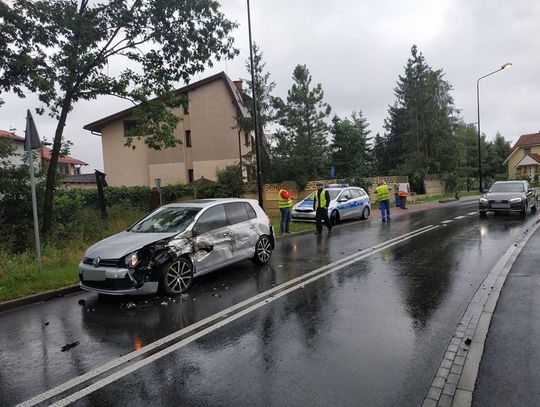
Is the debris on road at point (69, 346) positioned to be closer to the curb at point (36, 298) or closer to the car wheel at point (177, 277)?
the car wheel at point (177, 277)

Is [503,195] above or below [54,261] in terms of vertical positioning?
above

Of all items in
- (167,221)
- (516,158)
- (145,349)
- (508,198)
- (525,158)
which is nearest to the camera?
(145,349)

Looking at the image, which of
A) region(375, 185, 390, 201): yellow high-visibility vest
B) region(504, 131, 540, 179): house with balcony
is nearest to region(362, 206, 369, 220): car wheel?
region(375, 185, 390, 201): yellow high-visibility vest

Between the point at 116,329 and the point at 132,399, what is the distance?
78.4 inches

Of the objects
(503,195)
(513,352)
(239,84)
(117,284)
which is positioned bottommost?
(513,352)

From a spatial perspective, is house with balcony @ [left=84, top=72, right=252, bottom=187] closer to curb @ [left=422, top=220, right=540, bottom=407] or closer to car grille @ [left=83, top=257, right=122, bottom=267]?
car grille @ [left=83, top=257, right=122, bottom=267]

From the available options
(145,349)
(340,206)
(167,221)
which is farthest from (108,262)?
(340,206)

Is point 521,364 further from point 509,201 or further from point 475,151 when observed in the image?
point 475,151

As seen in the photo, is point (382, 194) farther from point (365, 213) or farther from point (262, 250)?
point (262, 250)

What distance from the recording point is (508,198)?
1658 centimetres

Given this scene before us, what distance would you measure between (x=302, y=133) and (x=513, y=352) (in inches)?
1138

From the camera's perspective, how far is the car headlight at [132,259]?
20.6 ft

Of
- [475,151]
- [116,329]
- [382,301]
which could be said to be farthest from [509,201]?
[475,151]

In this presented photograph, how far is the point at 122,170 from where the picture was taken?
1400 inches
